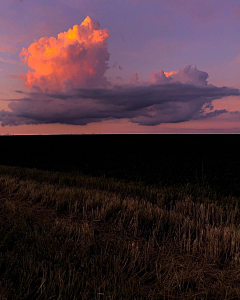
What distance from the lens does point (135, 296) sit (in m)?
3.05

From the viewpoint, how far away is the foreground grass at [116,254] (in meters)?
3.15

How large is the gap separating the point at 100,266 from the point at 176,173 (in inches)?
445

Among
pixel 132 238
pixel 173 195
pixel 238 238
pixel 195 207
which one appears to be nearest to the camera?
pixel 238 238

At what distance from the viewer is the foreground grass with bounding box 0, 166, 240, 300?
315 centimetres

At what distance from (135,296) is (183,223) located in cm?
270

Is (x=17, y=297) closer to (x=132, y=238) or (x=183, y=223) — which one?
(x=132, y=238)

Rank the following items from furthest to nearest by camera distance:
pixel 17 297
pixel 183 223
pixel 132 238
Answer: pixel 183 223, pixel 132 238, pixel 17 297

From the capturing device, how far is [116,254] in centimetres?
404

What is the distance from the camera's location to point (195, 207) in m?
6.79

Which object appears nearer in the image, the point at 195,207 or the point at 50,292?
the point at 50,292

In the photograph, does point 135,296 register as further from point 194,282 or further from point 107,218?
point 107,218

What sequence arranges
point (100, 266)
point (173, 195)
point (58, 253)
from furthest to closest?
1. point (173, 195)
2. point (58, 253)
3. point (100, 266)

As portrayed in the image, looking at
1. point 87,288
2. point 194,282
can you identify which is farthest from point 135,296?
point 194,282

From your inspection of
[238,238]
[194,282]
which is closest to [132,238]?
[194,282]
